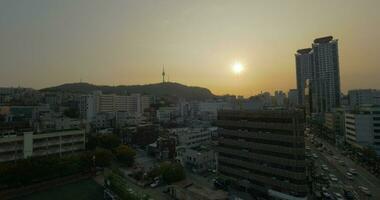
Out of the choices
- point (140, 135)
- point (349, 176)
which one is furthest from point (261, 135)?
point (140, 135)

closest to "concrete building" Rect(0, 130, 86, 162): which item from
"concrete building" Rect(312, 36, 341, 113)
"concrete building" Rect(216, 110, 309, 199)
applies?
"concrete building" Rect(216, 110, 309, 199)

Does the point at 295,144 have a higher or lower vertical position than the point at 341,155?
higher

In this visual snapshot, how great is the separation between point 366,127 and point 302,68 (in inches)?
2076

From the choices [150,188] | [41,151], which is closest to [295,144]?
[150,188]

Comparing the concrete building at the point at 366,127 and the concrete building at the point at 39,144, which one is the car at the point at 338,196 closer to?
the concrete building at the point at 366,127

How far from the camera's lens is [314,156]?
4134 cm

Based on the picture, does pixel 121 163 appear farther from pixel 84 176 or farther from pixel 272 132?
pixel 272 132

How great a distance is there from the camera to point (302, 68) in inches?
3634

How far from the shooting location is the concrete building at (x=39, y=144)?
3334 centimetres

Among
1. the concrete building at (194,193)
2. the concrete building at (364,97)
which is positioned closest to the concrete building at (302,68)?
the concrete building at (364,97)

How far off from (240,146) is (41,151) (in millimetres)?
27421

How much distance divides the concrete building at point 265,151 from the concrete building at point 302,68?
69.0 m

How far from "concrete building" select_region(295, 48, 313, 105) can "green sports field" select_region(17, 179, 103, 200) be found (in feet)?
252

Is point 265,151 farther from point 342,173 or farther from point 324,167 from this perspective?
point 324,167
